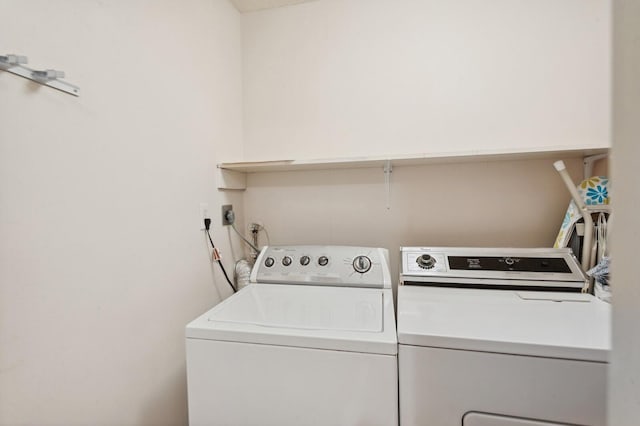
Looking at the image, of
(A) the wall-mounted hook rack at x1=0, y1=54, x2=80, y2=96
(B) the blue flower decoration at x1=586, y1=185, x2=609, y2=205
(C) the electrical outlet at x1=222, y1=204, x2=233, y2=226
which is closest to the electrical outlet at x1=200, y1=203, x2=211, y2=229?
(C) the electrical outlet at x1=222, y1=204, x2=233, y2=226

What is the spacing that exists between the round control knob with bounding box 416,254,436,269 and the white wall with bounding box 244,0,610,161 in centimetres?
58

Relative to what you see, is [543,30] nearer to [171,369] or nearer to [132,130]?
[132,130]

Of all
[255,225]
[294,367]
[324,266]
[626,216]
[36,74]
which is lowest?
[294,367]

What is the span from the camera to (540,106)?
1.38 metres

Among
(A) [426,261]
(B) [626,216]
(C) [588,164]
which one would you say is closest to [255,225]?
(A) [426,261]

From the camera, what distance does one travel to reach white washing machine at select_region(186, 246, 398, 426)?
74cm

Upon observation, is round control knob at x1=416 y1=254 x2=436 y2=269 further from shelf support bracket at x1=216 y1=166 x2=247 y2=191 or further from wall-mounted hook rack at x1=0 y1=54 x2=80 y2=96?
wall-mounted hook rack at x1=0 y1=54 x2=80 y2=96

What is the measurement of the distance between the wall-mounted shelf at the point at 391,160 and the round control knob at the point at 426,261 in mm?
468

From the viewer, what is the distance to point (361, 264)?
1.32 metres

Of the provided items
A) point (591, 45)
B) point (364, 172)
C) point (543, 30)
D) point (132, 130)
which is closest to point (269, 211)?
point (364, 172)

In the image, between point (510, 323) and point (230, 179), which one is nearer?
point (510, 323)

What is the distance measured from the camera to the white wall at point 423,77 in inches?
53.0

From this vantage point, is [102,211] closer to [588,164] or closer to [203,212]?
[203,212]

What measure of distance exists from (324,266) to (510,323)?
0.76 metres
